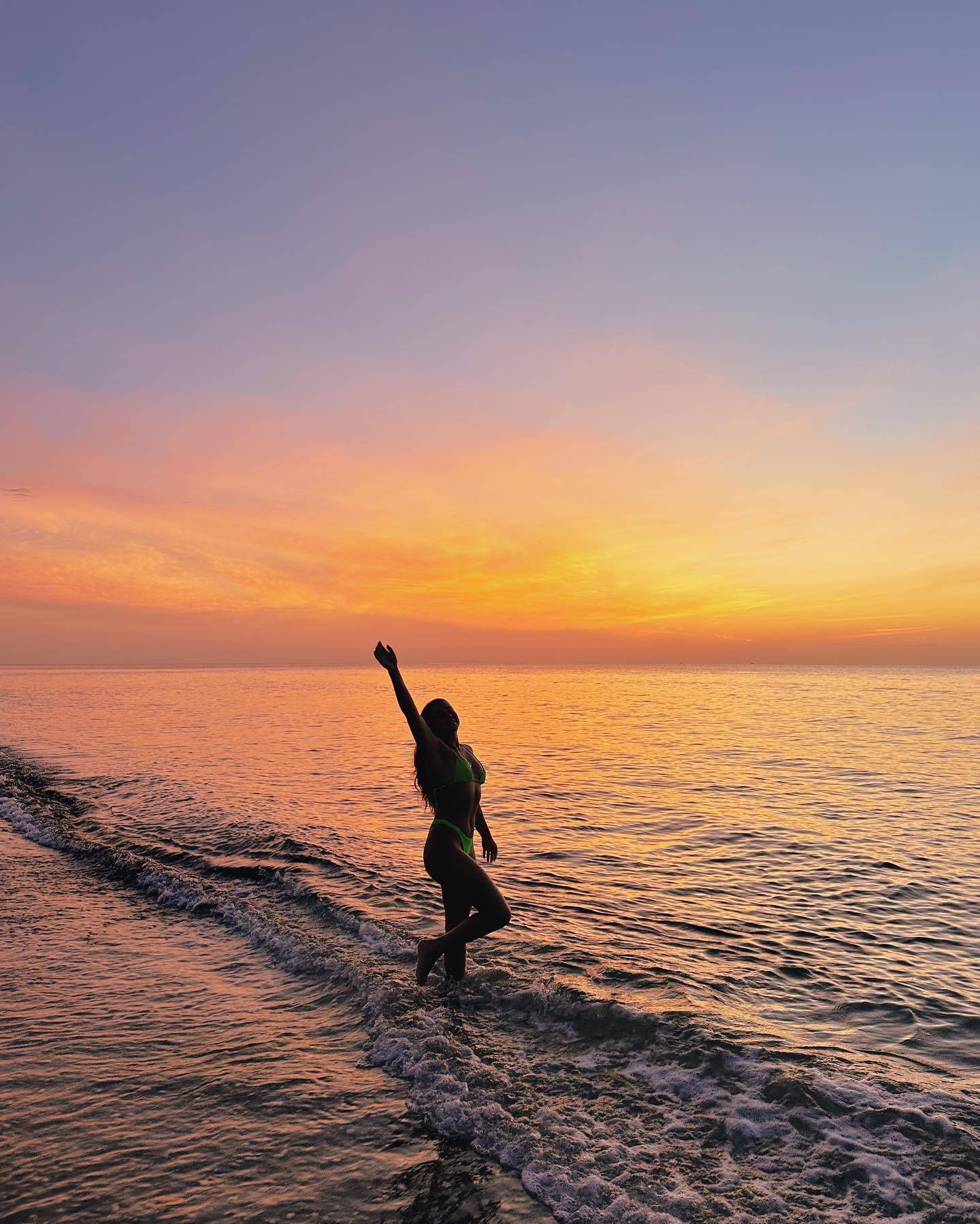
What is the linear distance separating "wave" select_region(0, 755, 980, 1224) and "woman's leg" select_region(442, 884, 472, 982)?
199mm

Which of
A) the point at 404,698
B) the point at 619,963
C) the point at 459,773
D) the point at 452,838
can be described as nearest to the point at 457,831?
the point at 452,838

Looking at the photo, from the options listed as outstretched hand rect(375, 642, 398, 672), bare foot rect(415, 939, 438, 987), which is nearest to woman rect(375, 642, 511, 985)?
bare foot rect(415, 939, 438, 987)

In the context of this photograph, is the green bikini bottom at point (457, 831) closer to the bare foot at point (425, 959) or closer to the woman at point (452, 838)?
the woman at point (452, 838)

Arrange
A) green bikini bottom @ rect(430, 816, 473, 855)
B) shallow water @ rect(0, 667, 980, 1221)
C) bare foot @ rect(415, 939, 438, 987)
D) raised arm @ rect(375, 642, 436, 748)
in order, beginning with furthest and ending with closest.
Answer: green bikini bottom @ rect(430, 816, 473, 855), bare foot @ rect(415, 939, 438, 987), raised arm @ rect(375, 642, 436, 748), shallow water @ rect(0, 667, 980, 1221)

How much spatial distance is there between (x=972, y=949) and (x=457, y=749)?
8.12m

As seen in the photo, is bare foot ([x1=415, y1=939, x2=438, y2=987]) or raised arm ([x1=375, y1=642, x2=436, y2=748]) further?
bare foot ([x1=415, y1=939, x2=438, y2=987])

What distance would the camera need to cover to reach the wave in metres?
5.01

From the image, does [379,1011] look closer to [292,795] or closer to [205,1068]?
[205,1068]

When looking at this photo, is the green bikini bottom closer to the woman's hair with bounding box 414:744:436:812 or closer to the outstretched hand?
the woman's hair with bounding box 414:744:436:812

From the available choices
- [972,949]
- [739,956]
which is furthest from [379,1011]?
[972,949]

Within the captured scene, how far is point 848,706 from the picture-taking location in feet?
Result: 226

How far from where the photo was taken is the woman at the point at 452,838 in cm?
781

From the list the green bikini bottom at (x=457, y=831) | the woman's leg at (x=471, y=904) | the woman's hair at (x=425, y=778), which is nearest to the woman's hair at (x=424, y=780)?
the woman's hair at (x=425, y=778)

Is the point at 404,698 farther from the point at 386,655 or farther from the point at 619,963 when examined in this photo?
the point at 619,963
